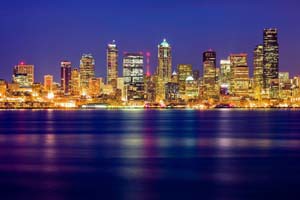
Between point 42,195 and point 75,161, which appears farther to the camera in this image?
point 75,161

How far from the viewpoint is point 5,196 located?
33844 millimetres

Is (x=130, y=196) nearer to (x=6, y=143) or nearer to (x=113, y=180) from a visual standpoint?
(x=113, y=180)

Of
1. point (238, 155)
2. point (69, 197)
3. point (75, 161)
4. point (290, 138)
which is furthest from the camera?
point (290, 138)

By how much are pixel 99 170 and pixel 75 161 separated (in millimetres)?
6148

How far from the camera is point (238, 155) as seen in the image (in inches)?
2131

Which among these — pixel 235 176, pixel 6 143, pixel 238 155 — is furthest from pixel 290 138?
pixel 235 176

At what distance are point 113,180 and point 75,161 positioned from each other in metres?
11.1

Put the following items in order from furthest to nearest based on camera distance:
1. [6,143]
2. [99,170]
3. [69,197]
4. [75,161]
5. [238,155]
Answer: [6,143]
[238,155]
[75,161]
[99,170]
[69,197]

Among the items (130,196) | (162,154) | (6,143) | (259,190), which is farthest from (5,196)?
(6,143)

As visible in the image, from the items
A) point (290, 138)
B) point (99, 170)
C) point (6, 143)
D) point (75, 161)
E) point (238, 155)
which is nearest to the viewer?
point (99, 170)

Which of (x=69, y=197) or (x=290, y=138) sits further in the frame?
(x=290, y=138)

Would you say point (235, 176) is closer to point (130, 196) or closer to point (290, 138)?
point (130, 196)

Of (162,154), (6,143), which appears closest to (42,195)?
(162,154)

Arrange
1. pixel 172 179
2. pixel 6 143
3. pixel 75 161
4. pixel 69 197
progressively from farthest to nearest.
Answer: pixel 6 143
pixel 75 161
pixel 172 179
pixel 69 197
